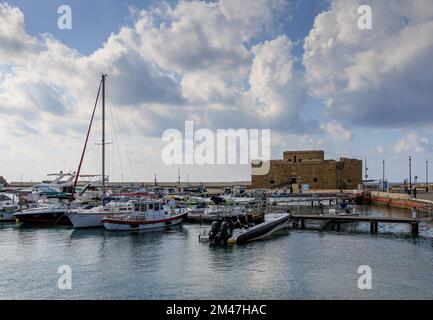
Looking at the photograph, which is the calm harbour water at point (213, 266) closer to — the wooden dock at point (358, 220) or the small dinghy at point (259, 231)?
the small dinghy at point (259, 231)

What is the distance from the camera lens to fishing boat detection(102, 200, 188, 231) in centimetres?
3722

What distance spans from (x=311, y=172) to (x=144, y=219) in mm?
56971

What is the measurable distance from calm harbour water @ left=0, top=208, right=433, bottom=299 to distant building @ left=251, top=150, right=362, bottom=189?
5189cm

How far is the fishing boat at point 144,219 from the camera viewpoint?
3722cm

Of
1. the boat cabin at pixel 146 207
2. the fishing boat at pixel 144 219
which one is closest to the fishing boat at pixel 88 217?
the fishing boat at pixel 144 219

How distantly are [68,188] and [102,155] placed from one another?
29.6 m

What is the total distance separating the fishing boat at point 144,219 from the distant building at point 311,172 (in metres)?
50.4

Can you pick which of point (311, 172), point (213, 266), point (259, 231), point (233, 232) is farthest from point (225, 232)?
point (311, 172)

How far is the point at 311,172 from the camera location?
286 feet

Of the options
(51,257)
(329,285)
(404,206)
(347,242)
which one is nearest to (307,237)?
(347,242)

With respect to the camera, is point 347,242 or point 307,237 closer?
point 347,242

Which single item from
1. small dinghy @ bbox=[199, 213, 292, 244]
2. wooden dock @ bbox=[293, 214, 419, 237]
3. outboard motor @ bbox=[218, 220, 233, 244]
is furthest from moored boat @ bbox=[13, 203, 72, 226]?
wooden dock @ bbox=[293, 214, 419, 237]
